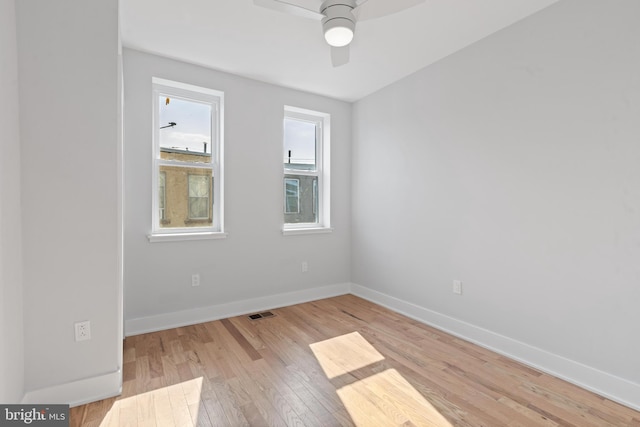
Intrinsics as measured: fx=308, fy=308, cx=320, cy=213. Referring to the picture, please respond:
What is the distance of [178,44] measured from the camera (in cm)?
257

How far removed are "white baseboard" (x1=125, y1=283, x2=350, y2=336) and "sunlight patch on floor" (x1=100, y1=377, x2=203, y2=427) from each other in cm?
100

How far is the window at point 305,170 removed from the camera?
3.73 m

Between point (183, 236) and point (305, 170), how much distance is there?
1656 mm

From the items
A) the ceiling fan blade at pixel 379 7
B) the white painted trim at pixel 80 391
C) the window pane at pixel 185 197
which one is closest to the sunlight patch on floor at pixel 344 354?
the white painted trim at pixel 80 391

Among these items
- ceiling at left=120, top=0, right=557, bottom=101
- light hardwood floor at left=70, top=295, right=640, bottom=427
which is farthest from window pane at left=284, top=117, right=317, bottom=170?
light hardwood floor at left=70, top=295, right=640, bottom=427

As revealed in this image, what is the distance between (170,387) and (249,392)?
0.51m

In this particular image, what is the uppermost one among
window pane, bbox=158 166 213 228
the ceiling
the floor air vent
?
the ceiling

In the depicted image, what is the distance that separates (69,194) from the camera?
1.72m

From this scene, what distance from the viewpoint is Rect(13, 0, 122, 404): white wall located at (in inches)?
64.4

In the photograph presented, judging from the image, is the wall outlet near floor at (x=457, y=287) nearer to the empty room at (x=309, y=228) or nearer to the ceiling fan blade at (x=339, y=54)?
the empty room at (x=309, y=228)

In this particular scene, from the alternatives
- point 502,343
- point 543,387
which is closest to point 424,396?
point 543,387

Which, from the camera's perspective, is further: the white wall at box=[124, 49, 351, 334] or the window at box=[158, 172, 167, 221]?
the window at box=[158, 172, 167, 221]

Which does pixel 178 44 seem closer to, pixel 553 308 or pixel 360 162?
pixel 360 162

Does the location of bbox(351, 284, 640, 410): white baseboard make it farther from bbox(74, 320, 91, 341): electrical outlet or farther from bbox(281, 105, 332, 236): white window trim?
bbox(74, 320, 91, 341): electrical outlet
